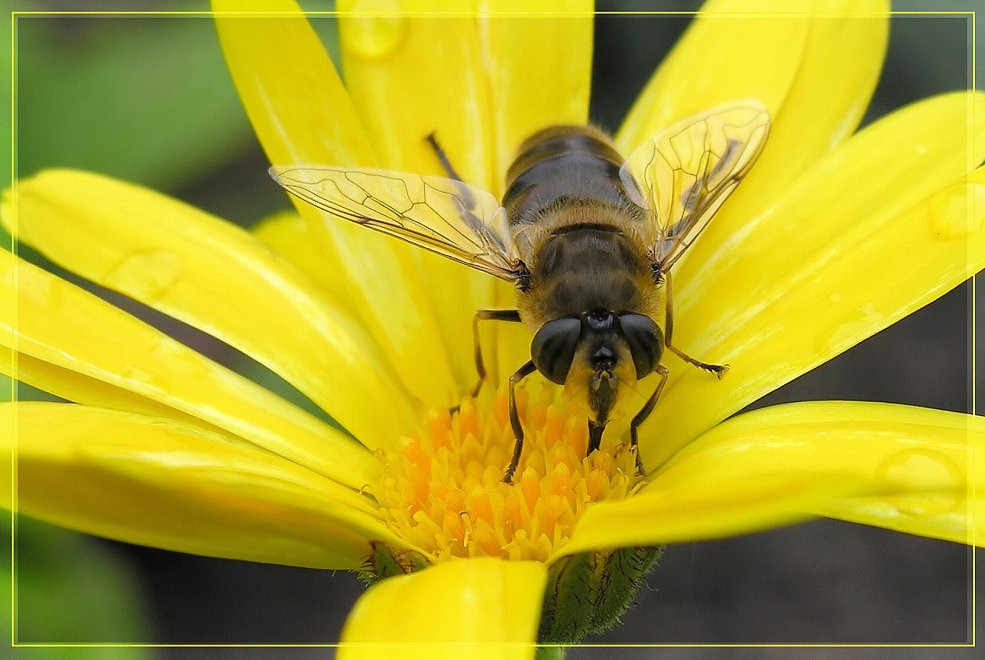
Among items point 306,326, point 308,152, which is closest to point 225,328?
point 306,326

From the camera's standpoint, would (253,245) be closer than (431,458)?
No

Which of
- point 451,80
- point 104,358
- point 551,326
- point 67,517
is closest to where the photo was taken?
point 67,517

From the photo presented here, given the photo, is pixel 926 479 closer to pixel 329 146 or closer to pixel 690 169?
pixel 690 169

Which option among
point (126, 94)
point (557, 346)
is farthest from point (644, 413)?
→ point (126, 94)

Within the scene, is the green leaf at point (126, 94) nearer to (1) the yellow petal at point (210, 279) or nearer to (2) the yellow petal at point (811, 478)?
(1) the yellow petal at point (210, 279)

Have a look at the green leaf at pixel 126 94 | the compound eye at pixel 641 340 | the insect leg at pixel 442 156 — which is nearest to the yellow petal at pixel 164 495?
the compound eye at pixel 641 340

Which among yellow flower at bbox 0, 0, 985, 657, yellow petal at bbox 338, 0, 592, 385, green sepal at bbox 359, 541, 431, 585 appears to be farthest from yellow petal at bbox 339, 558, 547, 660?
yellow petal at bbox 338, 0, 592, 385

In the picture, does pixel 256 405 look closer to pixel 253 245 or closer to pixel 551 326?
pixel 253 245
